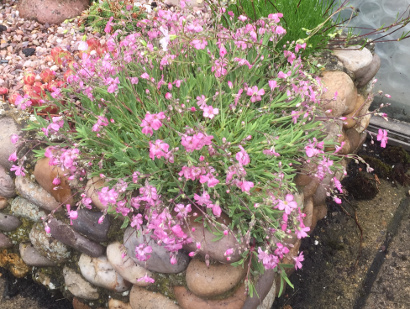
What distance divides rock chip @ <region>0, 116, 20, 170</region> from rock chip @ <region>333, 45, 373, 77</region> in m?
2.64

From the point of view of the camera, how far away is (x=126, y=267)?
99.9 inches

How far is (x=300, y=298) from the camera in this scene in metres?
3.17

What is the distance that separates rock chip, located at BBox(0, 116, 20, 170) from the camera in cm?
269

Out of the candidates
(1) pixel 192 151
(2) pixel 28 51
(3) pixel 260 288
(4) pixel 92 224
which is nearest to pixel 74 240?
(4) pixel 92 224

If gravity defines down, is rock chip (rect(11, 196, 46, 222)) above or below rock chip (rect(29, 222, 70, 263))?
above

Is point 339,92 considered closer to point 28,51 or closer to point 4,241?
point 28,51

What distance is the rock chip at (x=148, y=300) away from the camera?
8.20ft

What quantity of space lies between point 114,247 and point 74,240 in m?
0.32

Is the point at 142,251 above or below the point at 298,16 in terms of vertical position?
below

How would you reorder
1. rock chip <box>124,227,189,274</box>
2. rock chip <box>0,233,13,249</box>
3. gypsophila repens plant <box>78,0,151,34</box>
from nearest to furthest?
rock chip <box>124,227,189,274</box>
rock chip <box>0,233,13,249</box>
gypsophila repens plant <box>78,0,151,34</box>

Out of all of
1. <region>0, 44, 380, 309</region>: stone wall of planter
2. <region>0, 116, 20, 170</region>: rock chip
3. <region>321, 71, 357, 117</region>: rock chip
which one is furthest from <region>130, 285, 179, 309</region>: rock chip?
<region>321, 71, 357, 117</region>: rock chip

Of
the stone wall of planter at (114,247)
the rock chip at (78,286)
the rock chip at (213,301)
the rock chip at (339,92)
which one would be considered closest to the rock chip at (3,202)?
the stone wall of planter at (114,247)

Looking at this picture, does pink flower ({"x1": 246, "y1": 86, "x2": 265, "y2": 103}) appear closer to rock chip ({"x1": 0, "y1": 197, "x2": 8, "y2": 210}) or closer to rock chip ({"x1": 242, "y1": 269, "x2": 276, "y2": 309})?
rock chip ({"x1": 242, "y1": 269, "x2": 276, "y2": 309})

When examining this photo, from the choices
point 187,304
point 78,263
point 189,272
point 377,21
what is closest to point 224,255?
point 189,272
